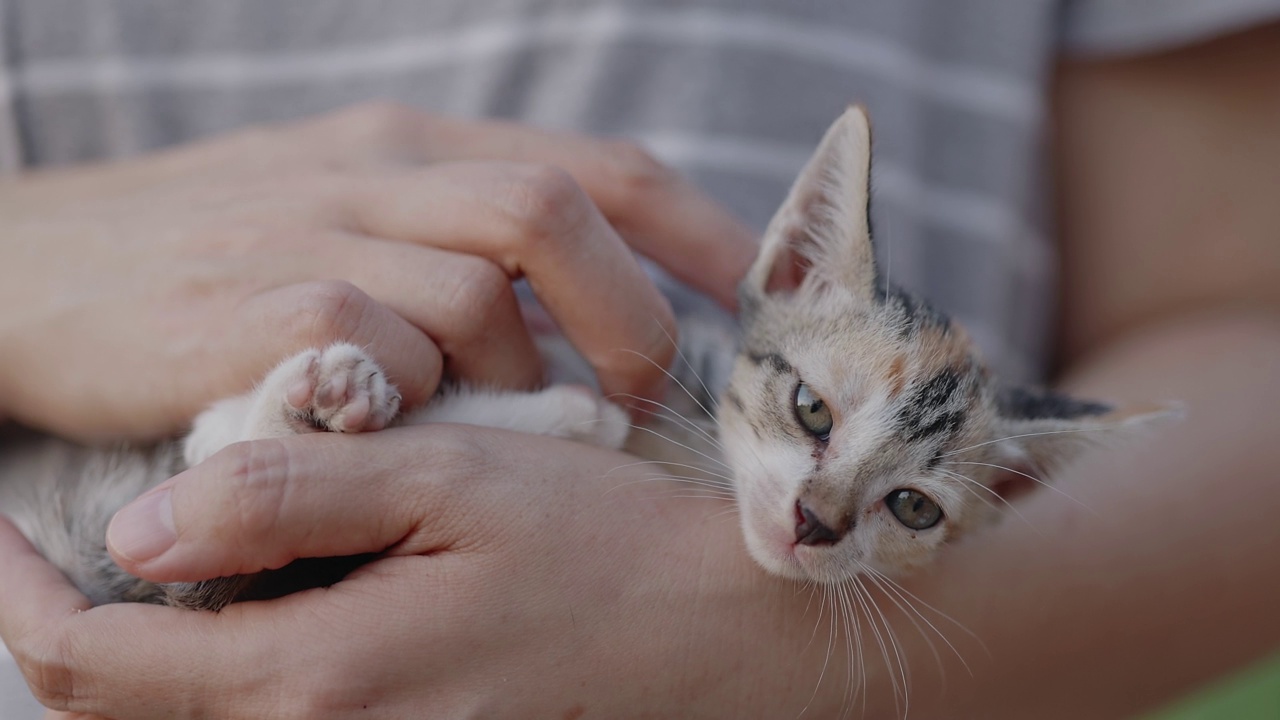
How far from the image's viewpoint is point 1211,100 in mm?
1682

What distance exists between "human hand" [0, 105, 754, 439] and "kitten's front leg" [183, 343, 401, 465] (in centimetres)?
3

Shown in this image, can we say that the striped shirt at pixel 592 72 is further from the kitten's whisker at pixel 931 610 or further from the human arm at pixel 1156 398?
the kitten's whisker at pixel 931 610

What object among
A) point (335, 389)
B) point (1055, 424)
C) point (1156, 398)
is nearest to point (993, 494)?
point (1055, 424)

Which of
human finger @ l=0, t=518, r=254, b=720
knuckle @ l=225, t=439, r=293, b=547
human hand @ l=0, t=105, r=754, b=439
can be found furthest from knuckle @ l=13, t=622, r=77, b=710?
human hand @ l=0, t=105, r=754, b=439

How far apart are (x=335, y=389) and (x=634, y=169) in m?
0.52

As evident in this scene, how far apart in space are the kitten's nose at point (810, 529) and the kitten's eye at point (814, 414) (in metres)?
0.12

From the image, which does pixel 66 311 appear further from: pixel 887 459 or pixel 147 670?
pixel 887 459

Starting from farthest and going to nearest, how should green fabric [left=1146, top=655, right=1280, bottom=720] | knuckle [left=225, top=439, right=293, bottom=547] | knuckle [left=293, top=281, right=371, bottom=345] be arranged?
green fabric [left=1146, top=655, right=1280, bottom=720], knuckle [left=293, top=281, right=371, bottom=345], knuckle [left=225, top=439, right=293, bottom=547]

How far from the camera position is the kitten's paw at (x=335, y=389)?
2.99 feet

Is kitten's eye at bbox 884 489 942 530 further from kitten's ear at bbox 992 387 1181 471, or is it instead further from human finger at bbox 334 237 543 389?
human finger at bbox 334 237 543 389

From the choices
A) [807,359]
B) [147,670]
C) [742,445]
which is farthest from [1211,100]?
[147,670]

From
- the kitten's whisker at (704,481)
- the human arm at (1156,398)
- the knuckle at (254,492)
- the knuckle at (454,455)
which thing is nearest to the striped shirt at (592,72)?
the human arm at (1156,398)

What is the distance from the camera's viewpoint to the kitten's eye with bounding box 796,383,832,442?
1.13 metres

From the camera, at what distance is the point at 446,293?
99cm
